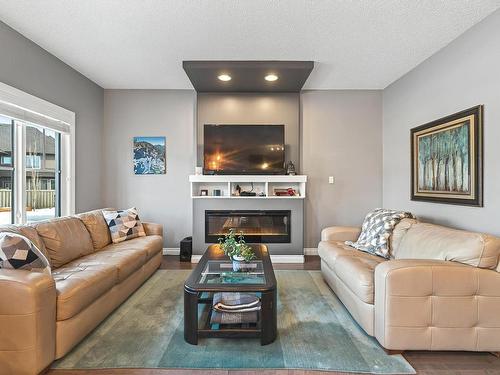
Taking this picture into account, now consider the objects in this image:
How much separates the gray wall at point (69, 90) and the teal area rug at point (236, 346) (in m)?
2.35

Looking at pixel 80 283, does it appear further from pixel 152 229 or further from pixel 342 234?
pixel 342 234

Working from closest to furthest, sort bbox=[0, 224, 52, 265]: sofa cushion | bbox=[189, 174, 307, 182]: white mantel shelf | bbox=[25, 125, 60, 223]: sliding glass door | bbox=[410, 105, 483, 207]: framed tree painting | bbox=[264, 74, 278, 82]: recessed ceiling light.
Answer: bbox=[0, 224, 52, 265]: sofa cushion → bbox=[410, 105, 483, 207]: framed tree painting → bbox=[25, 125, 60, 223]: sliding glass door → bbox=[264, 74, 278, 82]: recessed ceiling light → bbox=[189, 174, 307, 182]: white mantel shelf

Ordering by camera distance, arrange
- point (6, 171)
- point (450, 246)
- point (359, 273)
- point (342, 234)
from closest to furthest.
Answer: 1. point (450, 246)
2. point (359, 273)
3. point (6, 171)
4. point (342, 234)

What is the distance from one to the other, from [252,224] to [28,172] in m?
2.95

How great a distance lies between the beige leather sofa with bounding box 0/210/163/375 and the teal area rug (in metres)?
0.16

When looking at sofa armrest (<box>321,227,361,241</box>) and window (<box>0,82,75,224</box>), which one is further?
sofa armrest (<box>321,227,361,241</box>)

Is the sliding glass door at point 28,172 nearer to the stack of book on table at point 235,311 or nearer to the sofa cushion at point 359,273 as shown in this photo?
the stack of book on table at point 235,311

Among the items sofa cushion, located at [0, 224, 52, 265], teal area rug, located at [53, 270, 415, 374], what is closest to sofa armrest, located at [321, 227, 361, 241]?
teal area rug, located at [53, 270, 415, 374]

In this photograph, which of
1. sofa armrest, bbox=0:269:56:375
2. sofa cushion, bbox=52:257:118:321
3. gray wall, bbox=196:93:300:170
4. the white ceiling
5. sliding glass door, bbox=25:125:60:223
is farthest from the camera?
gray wall, bbox=196:93:300:170

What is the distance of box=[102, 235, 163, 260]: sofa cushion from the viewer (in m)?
3.22

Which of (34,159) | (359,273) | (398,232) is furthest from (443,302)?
(34,159)

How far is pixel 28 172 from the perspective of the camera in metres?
3.20

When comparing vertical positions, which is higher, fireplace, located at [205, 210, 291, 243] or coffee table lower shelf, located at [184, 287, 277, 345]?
fireplace, located at [205, 210, 291, 243]

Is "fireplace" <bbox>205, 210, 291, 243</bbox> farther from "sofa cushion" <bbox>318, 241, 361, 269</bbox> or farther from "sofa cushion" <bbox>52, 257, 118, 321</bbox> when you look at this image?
"sofa cushion" <bbox>52, 257, 118, 321</bbox>
